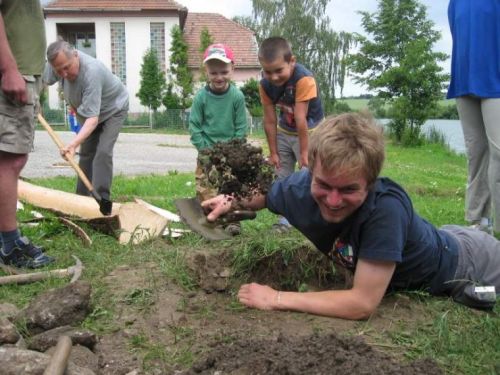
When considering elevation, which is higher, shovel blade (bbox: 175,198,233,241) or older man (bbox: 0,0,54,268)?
older man (bbox: 0,0,54,268)

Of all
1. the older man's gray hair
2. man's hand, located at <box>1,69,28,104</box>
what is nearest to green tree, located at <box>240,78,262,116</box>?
the older man's gray hair

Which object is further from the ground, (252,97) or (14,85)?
(14,85)

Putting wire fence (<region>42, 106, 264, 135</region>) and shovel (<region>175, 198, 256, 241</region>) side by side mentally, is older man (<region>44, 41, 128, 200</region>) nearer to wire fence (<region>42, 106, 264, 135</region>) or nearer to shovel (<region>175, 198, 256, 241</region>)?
shovel (<region>175, 198, 256, 241</region>)

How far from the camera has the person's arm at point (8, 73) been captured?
308 cm

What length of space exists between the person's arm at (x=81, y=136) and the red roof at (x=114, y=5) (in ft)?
97.4

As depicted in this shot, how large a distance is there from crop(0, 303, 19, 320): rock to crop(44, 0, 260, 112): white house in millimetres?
31467

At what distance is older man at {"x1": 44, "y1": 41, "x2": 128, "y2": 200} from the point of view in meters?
5.14

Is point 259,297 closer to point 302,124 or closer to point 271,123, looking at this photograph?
point 302,124

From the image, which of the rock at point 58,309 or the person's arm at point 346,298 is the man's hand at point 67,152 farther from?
the person's arm at point 346,298

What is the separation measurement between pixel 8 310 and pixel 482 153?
11.4ft

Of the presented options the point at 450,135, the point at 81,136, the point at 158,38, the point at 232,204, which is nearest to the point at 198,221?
the point at 232,204

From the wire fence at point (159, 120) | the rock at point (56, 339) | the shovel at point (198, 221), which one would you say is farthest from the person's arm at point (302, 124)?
the wire fence at point (159, 120)

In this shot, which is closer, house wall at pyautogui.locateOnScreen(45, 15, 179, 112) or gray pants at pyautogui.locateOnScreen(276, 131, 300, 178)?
gray pants at pyautogui.locateOnScreen(276, 131, 300, 178)

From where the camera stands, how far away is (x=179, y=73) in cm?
3184
